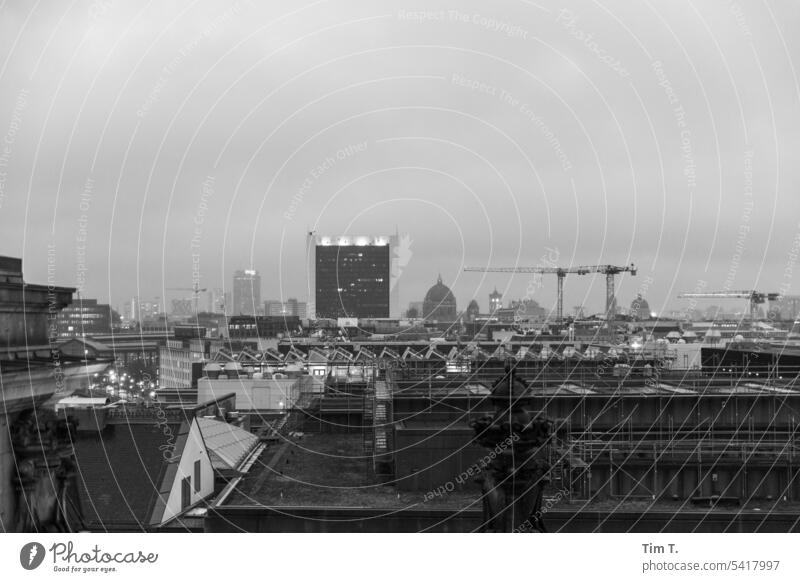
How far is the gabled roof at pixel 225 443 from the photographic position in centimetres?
1152

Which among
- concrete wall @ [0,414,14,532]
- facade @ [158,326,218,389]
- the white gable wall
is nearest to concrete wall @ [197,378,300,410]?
facade @ [158,326,218,389]

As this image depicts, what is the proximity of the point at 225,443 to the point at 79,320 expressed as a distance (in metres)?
5.19

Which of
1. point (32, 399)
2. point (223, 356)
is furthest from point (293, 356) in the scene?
point (32, 399)

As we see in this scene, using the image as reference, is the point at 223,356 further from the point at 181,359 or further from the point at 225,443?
the point at 225,443

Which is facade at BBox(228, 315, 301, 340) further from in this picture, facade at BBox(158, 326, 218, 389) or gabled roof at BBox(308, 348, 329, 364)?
gabled roof at BBox(308, 348, 329, 364)

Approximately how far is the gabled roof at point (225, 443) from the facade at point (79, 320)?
2512 millimetres

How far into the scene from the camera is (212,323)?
158 feet

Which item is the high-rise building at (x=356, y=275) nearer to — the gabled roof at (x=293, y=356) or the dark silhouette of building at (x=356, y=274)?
the dark silhouette of building at (x=356, y=274)

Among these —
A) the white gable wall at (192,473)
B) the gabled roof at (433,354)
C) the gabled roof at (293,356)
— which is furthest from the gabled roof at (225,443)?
the gabled roof at (293,356)

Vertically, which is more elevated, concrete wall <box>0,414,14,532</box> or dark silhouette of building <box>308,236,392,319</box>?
dark silhouette of building <box>308,236,392,319</box>

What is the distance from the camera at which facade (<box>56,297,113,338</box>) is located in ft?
22.1

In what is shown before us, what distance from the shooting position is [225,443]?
12.5 meters

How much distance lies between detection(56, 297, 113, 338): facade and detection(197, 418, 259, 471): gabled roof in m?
2.51
